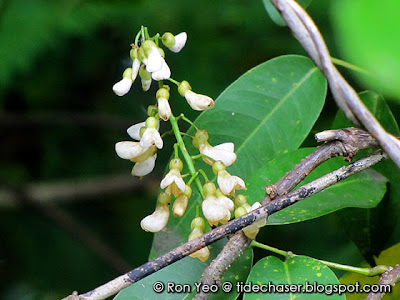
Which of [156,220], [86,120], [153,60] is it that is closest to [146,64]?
[153,60]

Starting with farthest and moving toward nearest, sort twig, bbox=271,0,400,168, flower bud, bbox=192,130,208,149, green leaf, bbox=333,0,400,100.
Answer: flower bud, bbox=192,130,208,149, twig, bbox=271,0,400,168, green leaf, bbox=333,0,400,100

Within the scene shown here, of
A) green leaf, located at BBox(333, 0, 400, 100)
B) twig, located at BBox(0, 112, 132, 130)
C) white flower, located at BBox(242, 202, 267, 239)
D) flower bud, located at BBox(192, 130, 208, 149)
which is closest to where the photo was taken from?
green leaf, located at BBox(333, 0, 400, 100)

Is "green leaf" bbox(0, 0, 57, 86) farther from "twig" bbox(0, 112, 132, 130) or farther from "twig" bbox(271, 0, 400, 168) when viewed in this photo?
"twig" bbox(271, 0, 400, 168)

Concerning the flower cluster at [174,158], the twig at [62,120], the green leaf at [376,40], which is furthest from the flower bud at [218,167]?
the twig at [62,120]

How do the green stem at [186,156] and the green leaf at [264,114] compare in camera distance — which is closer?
the green stem at [186,156]

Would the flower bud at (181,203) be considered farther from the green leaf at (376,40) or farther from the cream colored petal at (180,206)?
the green leaf at (376,40)

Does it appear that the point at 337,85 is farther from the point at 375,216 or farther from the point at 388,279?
the point at 375,216

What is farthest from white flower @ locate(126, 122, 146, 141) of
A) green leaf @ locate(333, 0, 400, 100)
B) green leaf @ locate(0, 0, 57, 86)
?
green leaf @ locate(0, 0, 57, 86)
